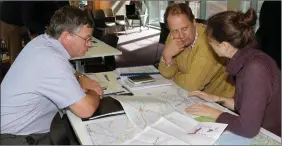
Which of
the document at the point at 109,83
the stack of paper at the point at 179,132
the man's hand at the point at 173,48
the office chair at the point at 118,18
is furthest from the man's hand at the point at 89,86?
the office chair at the point at 118,18

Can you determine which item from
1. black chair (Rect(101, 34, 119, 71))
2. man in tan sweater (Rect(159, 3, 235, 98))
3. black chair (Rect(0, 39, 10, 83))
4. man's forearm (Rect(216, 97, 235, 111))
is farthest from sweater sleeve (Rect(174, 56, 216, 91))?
black chair (Rect(0, 39, 10, 83))

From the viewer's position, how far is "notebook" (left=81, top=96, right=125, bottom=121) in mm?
1389

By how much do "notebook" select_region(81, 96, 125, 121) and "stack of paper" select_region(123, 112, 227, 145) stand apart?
8.7 inches

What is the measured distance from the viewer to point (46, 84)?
133cm

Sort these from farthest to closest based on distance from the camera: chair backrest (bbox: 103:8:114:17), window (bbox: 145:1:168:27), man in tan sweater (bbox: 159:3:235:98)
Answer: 1. chair backrest (bbox: 103:8:114:17)
2. window (bbox: 145:1:168:27)
3. man in tan sweater (bbox: 159:3:235:98)

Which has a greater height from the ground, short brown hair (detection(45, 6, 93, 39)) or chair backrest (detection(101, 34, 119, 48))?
short brown hair (detection(45, 6, 93, 39))

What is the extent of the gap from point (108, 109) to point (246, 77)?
67 cm

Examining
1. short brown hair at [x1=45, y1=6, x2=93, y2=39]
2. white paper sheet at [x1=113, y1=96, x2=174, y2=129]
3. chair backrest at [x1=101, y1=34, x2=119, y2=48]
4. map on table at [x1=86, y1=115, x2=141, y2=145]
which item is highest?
short brown hair at [x1=45, y1=6, x2=93, y2=39]

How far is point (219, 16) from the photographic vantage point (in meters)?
1.33

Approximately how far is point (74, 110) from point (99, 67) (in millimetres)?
2172

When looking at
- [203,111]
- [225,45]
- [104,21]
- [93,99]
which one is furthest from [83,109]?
[104,21]

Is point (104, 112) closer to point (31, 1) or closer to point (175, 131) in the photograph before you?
point (175, 131)

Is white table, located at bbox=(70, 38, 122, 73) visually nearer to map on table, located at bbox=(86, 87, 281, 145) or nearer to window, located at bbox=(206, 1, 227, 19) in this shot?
map on table, located at bbox=(86, 87, 281, 145)

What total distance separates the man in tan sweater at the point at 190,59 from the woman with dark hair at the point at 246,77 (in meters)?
0.47
